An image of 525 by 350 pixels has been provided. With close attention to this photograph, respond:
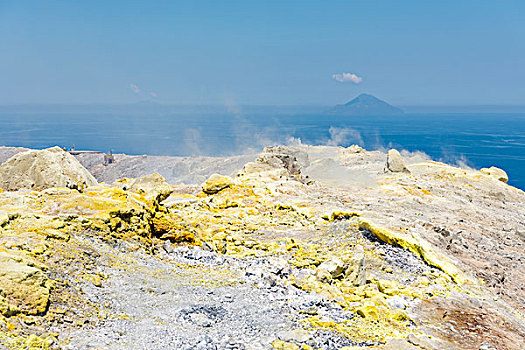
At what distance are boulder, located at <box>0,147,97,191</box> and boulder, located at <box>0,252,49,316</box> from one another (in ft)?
30.0

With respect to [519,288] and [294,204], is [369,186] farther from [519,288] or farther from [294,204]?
[519,288]

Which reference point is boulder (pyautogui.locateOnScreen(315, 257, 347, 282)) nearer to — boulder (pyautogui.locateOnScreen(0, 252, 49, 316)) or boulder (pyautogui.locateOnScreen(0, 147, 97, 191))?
boulder (pyautogui.locateOnScreen(0, 252, 49, 316))

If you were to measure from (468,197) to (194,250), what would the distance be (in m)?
25.9

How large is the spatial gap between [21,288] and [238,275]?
256 inches

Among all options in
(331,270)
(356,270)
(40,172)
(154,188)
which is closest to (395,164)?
(154,188)

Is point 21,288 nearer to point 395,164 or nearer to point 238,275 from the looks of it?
point 238,275

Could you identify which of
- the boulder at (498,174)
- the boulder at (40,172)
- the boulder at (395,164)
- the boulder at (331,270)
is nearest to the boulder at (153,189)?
the boulder at (40,172)

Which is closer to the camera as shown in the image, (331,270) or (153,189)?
(331,270)

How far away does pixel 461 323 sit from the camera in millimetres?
10195

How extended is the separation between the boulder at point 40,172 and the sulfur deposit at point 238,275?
12cm

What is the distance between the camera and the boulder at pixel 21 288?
25.5 ft

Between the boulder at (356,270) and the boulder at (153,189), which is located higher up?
the boulder at (153,189)

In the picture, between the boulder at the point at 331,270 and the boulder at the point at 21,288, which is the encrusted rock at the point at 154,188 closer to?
the boulder at the point at 331,270

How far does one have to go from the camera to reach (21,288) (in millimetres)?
8148
